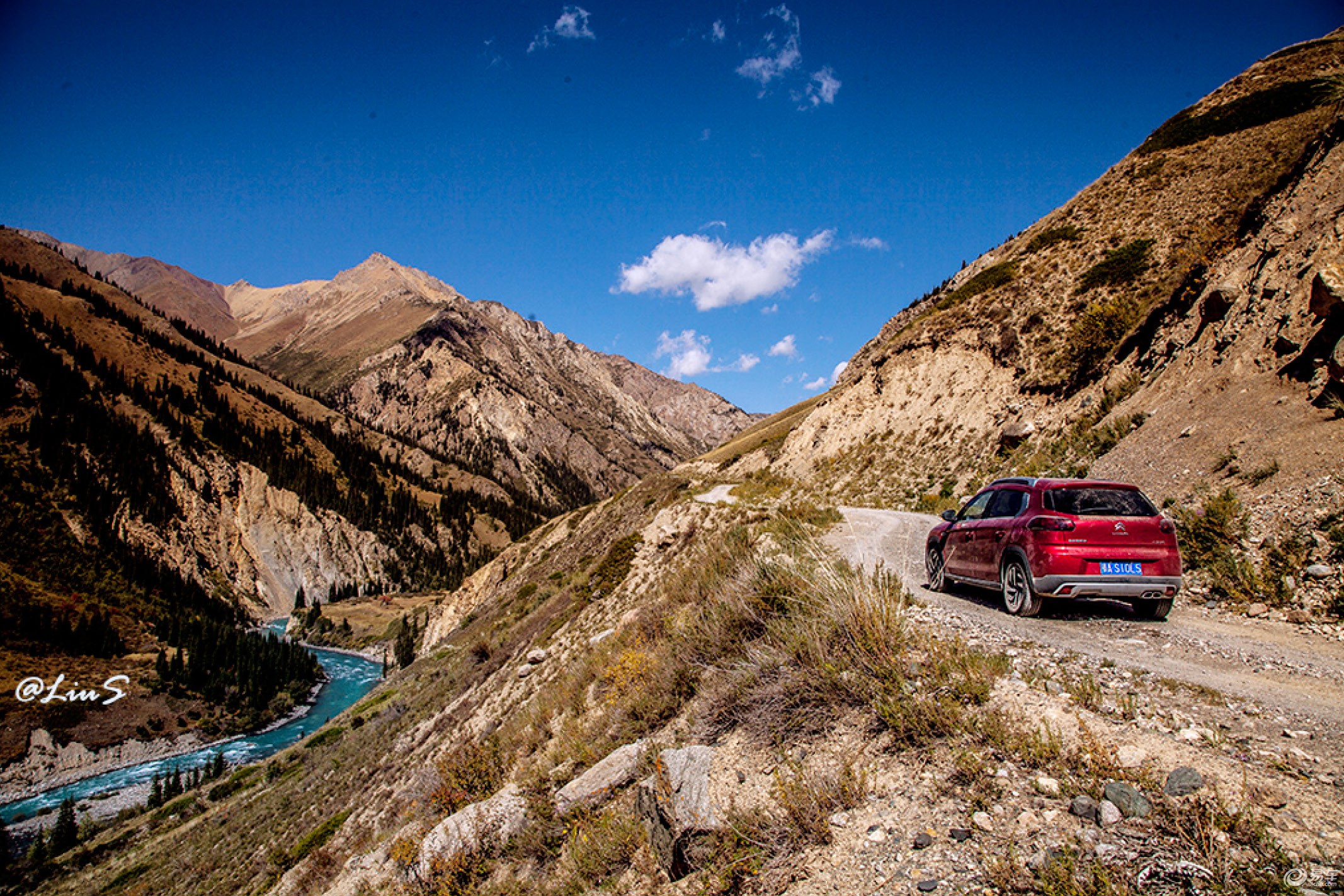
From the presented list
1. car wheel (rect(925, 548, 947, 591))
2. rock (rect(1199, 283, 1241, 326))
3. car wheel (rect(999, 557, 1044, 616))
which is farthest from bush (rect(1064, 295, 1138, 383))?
car wheel (rect(999, 557, 1044, 616))

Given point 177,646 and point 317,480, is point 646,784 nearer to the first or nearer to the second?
point 177,646

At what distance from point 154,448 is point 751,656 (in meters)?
190

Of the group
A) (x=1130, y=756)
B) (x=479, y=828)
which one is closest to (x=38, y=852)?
(x=479, y=828)

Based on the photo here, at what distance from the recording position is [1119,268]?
2769 cm

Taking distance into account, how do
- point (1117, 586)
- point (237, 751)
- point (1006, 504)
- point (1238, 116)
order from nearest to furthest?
point (1117, 586)
point (1006, 504)
point (1238, 116)
point (237, 751)

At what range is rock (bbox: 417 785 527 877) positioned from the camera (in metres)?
6.70

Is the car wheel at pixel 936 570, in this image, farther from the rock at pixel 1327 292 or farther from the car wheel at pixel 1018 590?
the rock at pixel 1327 292

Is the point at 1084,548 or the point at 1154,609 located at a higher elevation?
the point at 1084,548

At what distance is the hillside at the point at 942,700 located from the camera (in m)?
3.36

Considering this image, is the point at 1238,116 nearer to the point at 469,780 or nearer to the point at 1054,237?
the point at 1054,237

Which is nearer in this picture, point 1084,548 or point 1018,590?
point 1084,548

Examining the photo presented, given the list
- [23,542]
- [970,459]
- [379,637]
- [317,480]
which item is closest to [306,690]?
[379,637]

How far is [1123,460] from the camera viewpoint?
13344 millimetres

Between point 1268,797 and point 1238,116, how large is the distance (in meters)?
45.9
